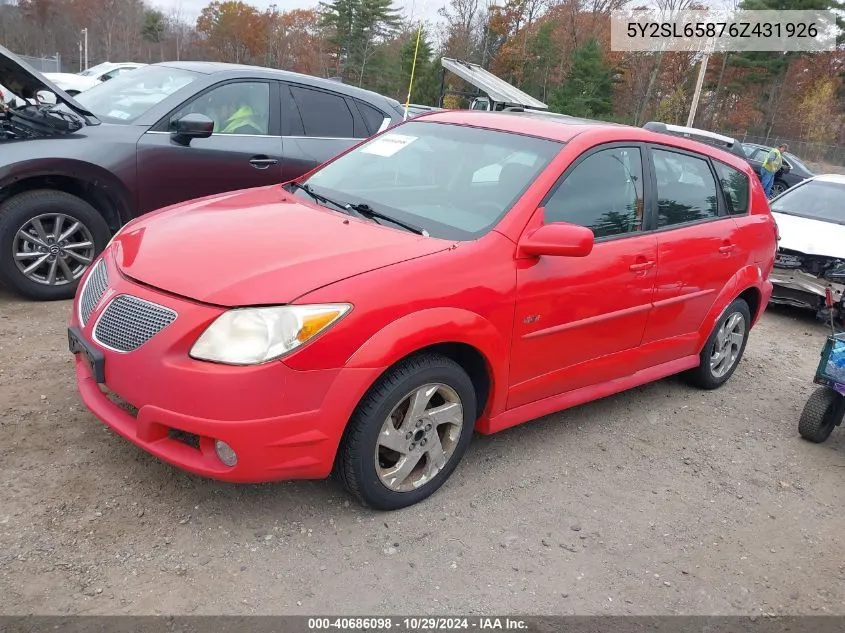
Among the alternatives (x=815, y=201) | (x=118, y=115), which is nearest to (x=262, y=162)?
(x=118, y=115)

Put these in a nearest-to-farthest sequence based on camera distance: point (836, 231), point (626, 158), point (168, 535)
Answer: point (168, 535) < point (626, 158) < point (836, 231)

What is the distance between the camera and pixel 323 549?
2826 mm

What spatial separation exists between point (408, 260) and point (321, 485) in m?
1.12

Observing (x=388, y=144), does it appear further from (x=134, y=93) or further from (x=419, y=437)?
(x=134, y=93)

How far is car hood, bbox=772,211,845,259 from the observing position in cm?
734

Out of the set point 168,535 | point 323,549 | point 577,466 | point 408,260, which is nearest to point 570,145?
point 408,260

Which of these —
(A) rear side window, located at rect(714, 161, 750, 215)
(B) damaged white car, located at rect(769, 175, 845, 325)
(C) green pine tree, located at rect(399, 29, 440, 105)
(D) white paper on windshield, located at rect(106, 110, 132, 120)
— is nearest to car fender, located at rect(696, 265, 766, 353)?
(A) rear side window, located at rect(714, 161, 750, 215)

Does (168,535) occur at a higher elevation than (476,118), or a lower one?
lower

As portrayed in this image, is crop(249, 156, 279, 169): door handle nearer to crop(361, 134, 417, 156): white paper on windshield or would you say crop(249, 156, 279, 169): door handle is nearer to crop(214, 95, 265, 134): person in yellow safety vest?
crop(214, 95, 265, 134): person in yellow safety vest

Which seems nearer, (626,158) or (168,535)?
(168,535)

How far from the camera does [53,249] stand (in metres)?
4.92

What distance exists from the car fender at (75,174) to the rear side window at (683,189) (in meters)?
3.68

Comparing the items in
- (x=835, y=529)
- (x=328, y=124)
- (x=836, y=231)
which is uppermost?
(x=328, y=124)

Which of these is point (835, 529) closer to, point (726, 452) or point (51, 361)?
point (726, 452)
